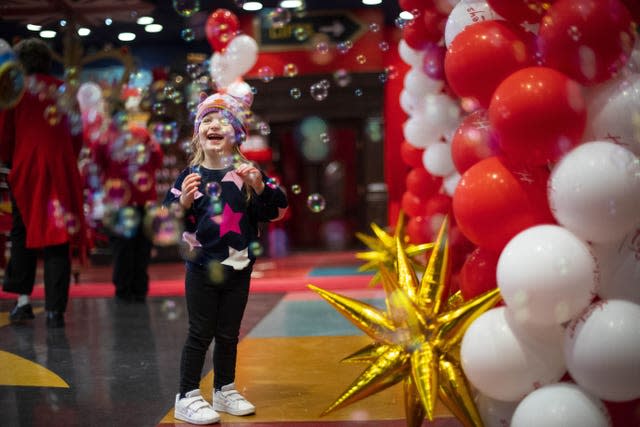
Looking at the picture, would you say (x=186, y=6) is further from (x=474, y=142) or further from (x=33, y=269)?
(x=33, y=269)

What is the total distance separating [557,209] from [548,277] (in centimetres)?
18

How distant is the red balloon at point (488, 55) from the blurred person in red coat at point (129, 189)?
333 centimetres

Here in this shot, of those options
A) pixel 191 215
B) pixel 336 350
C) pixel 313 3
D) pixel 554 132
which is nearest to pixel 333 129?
pixel 313 3

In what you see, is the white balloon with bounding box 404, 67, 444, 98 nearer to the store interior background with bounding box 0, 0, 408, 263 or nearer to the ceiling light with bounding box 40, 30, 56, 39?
the store interior background with bounding box 0, 0, 408, 263

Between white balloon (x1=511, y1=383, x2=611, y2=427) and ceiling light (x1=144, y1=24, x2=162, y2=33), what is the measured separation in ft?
29.1

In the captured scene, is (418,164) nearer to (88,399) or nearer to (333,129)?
(88,399)

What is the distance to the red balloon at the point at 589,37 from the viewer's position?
1.74 m

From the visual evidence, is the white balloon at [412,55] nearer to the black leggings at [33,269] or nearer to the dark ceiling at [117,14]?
the black leggings at [33,269]

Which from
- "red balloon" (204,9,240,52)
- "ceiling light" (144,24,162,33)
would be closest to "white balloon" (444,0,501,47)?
"red balloon" (204,9,240,52)

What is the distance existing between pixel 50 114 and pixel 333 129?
23.4 ft

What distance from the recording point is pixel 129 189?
526 cm

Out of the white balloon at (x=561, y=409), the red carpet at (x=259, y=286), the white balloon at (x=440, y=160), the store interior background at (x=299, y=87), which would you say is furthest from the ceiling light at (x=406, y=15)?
the store interior background at (x=299, y=87)

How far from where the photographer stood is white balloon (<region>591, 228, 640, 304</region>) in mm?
1774

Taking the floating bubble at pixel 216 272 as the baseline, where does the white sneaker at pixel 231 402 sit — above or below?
below
